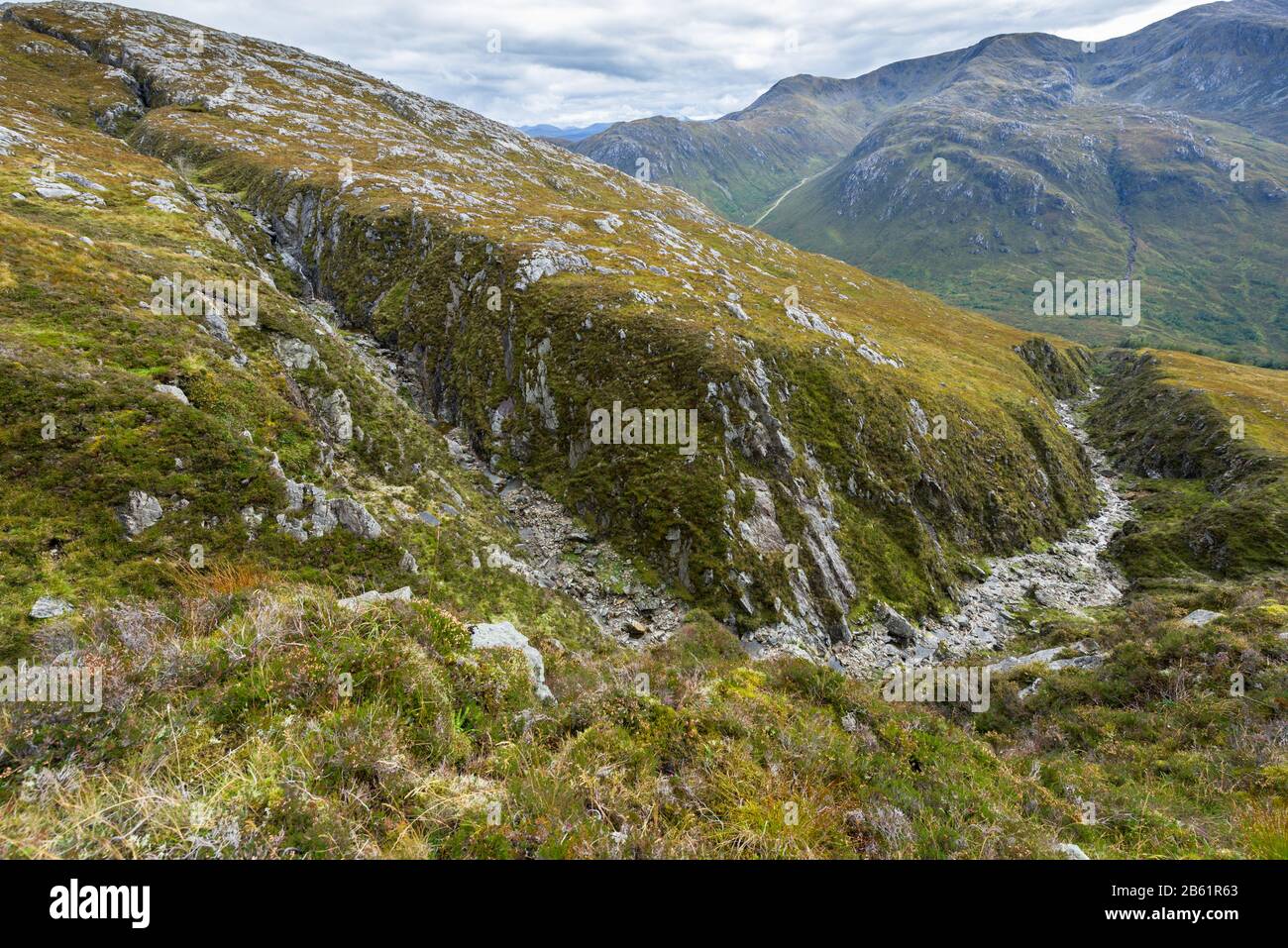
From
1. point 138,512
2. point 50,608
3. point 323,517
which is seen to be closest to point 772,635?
point 323,517

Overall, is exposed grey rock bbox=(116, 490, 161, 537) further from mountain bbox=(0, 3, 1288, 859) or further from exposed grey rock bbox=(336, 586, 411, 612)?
exposed grey rock bbox=(336, 586, 411, 612)

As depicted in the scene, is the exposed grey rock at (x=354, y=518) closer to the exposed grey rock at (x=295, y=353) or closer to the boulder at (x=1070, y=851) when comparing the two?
the exposed grey rock at (x=295, y=353)

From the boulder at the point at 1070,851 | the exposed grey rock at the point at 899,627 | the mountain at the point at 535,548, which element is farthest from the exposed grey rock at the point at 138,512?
the exposed grey rock at the point at 899,627

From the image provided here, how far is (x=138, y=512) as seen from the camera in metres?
14.9

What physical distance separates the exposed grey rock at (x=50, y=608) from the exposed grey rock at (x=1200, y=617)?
117ft

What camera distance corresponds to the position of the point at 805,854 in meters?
6.27

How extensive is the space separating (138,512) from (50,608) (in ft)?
13.8

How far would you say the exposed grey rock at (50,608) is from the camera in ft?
37.0

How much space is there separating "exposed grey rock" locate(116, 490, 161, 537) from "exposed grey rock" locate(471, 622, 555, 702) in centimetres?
1165

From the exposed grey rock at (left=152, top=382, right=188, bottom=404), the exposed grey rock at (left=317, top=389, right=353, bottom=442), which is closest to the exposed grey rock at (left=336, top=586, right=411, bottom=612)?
the exposed grey rock at (left=152, top=382, right=188, bottom=404)

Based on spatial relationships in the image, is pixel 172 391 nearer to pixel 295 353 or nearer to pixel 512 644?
pixel 295 353

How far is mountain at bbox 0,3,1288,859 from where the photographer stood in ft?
20.9
